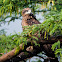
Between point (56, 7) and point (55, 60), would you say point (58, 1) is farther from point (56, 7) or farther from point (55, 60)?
point (55, 60)

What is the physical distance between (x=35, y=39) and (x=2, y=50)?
0.63 m

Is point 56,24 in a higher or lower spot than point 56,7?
lower

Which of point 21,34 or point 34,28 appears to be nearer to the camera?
point 34,28

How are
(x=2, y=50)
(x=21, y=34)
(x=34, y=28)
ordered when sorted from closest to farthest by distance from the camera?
1. (x=34, y=28)
2. (x=21, y=34)
3. (x=2, y=50)

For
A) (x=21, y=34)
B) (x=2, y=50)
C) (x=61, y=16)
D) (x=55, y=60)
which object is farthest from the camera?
(x=55, y=60)

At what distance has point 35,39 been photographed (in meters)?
1.63

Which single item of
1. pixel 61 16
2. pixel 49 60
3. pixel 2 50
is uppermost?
pixel 61 16

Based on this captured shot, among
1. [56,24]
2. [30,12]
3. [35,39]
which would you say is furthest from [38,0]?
[56,24]

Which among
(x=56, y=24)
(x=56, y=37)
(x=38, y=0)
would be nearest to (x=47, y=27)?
(x=56, y=24)

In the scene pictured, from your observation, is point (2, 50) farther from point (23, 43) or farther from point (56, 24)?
point (56, 24)

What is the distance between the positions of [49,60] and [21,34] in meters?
0.89

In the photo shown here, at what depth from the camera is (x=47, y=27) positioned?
1351 mm

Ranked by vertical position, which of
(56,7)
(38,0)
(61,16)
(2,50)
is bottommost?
(2,50)

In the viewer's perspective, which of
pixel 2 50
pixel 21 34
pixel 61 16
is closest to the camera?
pixel 61 16
